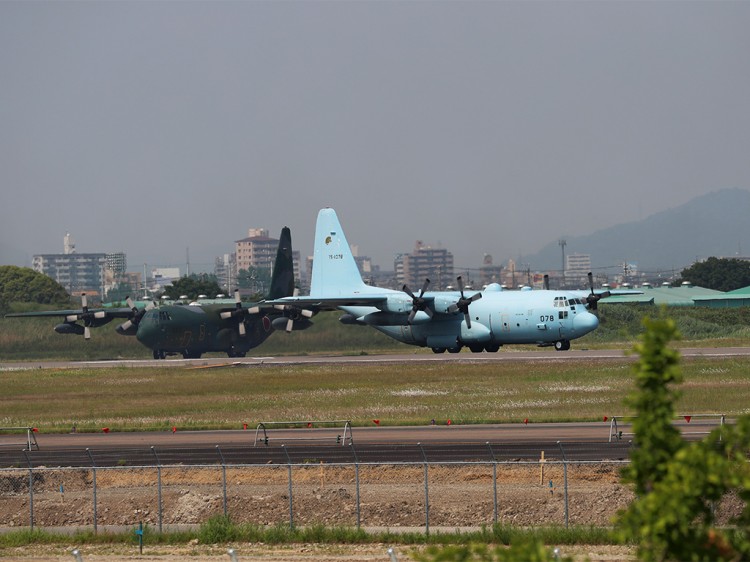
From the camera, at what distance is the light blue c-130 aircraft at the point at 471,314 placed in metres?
75.2

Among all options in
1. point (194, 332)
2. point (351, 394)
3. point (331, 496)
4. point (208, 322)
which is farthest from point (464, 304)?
point (331, 496)

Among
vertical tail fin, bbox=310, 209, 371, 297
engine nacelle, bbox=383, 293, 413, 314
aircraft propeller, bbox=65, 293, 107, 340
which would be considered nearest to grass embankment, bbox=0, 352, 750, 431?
engine nacelle, bbox=383, 293, 413, 314

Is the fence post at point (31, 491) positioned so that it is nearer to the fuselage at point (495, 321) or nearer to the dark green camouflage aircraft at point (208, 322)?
the fuselage at point (495, 321)

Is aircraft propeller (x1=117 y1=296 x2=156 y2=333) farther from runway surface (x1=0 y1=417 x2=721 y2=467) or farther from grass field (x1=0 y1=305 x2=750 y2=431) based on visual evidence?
runway surface (x1=0 y1=417 x2=721 y2=467)

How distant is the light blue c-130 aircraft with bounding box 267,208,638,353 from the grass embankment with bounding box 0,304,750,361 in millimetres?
8721

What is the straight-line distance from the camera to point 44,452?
3891 centimetres

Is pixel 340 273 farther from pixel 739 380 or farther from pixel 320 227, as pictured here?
pixel 739 380

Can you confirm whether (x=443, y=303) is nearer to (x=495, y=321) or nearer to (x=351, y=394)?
(x=495, y=321)

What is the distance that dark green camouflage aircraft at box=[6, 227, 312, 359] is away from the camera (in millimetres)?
86256

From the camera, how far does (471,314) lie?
78.6m

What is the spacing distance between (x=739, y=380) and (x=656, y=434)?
47346mm

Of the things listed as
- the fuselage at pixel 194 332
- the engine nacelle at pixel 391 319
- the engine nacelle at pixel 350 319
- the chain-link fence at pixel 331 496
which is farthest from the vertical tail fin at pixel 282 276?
the chain-link fence at pixel 331 496

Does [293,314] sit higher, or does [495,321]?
[293,314]

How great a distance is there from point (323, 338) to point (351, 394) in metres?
39.1
